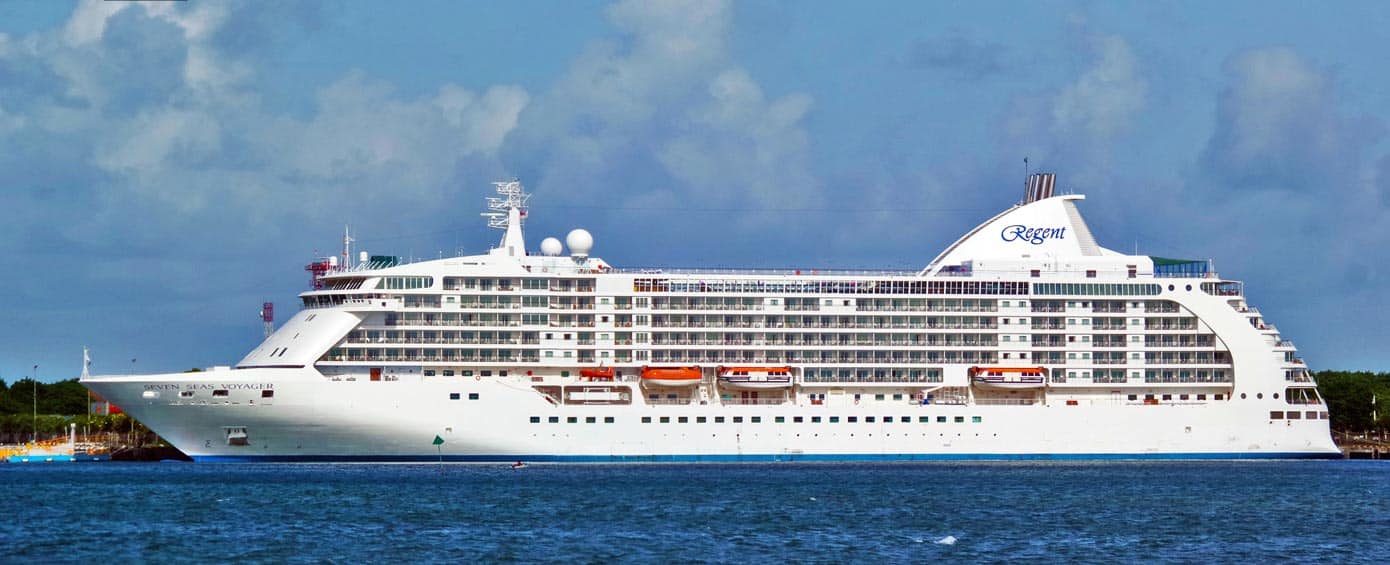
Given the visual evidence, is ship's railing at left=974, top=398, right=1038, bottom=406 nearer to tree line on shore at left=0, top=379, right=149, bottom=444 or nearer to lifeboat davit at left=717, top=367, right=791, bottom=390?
lifeboat davit at left=717, top=367, right=791, bottom=390

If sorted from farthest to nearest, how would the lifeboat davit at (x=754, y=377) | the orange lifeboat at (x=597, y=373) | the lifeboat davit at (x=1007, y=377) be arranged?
the lifeboat davit at (x=1007, y=377) → the lifeboat davit at (x=754, y=377) → the orange lifeboat at (x=597, y=373)

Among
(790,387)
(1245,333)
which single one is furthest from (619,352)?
(1245,333)

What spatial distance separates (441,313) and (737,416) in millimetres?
13298

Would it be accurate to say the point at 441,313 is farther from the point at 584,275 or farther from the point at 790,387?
the point at 790,387

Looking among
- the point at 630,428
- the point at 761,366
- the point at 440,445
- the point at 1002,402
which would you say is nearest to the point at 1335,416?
the point at 1002,402

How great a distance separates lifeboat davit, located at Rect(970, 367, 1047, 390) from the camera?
8162 cm

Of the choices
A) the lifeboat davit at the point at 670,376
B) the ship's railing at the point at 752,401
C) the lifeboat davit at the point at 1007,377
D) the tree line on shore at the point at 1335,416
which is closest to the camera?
the lifeboat davit at the point at 670,376

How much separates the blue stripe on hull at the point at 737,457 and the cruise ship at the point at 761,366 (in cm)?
10

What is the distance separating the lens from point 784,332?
81.1 meters

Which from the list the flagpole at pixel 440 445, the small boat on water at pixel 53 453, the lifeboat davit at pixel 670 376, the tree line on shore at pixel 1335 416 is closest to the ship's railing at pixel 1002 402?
the lifeboat davit at pixel 670 376

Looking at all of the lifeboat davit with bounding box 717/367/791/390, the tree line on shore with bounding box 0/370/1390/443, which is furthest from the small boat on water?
the lifeboat davit with bounding box 717/367/791/390

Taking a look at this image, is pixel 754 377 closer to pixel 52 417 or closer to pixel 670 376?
pixel 670 376

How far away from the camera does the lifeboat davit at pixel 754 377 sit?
7962 centimetres

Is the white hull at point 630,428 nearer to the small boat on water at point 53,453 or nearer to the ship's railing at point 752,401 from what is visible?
the ship's railing at point 752,401
